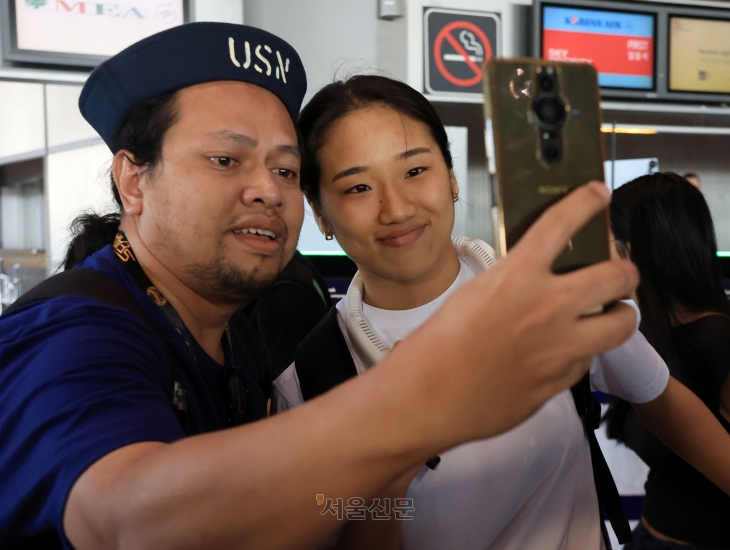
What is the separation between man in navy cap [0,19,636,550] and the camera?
518 mm

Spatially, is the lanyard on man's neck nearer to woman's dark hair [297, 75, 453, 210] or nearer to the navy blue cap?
the navy blue cap

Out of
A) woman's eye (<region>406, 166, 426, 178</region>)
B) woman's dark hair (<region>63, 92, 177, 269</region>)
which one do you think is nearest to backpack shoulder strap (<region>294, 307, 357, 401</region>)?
woman's eye (<region>406, 166, 426, 178</region>)

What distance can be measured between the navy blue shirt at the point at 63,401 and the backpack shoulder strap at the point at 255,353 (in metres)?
0.46

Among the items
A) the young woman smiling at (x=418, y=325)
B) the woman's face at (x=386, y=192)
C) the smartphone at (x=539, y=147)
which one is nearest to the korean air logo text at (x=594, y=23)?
the young woman smiling at (x=418, y=325)

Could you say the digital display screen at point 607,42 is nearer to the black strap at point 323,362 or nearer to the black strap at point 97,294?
the black strap at point 323,362

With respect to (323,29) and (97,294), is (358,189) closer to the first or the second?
(97,294)

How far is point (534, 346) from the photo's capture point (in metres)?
0.52

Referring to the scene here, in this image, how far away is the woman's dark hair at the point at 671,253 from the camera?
6.08 feet

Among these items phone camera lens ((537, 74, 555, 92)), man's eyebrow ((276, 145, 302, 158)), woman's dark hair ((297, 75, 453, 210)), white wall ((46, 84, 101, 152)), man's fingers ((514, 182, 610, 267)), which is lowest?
man's fingers ((514, 182, 610, 267))

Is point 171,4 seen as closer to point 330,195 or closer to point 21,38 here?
point 21,38

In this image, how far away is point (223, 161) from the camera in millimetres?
1016

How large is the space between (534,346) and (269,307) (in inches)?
47.7

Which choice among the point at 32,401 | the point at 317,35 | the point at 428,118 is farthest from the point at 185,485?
the point at 317,35

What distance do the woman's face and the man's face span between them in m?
0.22
